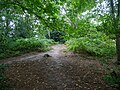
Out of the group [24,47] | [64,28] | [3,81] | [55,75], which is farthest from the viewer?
[24,47]

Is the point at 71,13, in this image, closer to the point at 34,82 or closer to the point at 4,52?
the point at 34,82

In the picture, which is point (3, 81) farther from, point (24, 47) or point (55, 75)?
point (24, 47)

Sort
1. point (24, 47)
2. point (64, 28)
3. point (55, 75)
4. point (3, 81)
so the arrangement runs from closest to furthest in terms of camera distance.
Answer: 1. point (64, 28)
2. point (3, 81)
3. point (55, 75)
4. point (24, 47)

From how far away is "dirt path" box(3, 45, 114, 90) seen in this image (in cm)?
710

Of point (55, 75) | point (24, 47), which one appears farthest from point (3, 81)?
point (24, 47)

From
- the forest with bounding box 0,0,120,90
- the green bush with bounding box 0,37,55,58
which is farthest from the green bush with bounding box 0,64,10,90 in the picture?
the green bush with bounding box 0,37,55,58

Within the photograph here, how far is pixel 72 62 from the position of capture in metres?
10.8

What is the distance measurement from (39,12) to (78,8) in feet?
7.02

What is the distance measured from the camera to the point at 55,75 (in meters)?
8.24

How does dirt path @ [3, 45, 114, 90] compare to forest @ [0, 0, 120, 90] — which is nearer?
forest @ [0, 0, 120, 90]

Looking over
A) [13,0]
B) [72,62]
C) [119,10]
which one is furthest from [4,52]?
[119,10]

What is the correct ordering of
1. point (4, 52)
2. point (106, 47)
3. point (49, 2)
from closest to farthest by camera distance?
1. point (49, 2)
2. point (4, 52)
3. point (106, 47)

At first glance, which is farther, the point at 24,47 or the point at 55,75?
the point at 24,47

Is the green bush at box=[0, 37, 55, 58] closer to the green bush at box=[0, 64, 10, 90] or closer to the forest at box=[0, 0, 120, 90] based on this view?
the forest at box=[0, 0, 120, 90]
